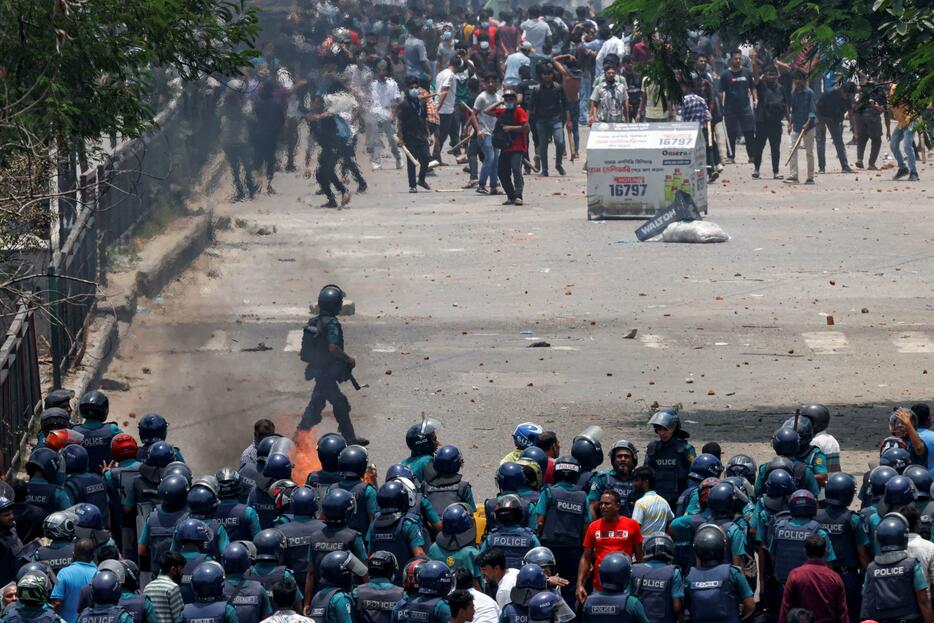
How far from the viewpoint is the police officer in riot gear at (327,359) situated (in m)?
12.8

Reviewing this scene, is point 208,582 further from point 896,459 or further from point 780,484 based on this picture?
point 896,459

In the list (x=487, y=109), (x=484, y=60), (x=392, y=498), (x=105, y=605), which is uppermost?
(x=484, y=60)

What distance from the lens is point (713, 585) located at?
26.6 feet

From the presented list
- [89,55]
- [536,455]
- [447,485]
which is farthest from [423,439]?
[89,55]

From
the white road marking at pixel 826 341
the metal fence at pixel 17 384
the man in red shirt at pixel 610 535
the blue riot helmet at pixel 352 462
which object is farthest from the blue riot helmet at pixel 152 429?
the white road marking at pixel 826 341

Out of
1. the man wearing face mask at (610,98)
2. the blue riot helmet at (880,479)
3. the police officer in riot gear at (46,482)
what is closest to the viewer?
the blue riot helmet at (880,479)

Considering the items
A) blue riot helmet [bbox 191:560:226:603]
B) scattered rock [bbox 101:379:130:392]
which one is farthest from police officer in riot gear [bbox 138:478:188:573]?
scattered rock [bbox 101:379:130:392]

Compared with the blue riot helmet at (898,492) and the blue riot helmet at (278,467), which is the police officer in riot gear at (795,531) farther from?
the blue riot helmet at (278,467)

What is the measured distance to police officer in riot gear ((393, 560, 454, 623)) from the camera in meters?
7.69

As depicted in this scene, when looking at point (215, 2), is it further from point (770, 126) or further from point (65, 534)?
point (770, 126)

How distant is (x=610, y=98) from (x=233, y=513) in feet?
63.5

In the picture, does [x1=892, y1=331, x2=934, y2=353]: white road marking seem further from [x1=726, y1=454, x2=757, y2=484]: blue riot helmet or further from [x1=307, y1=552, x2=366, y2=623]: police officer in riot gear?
[x1=307, y1=552, x2=366, y2=623]: police officer in riot gear

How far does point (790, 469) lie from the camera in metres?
9.72

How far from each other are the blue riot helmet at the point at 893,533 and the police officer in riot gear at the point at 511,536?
1816 mm
